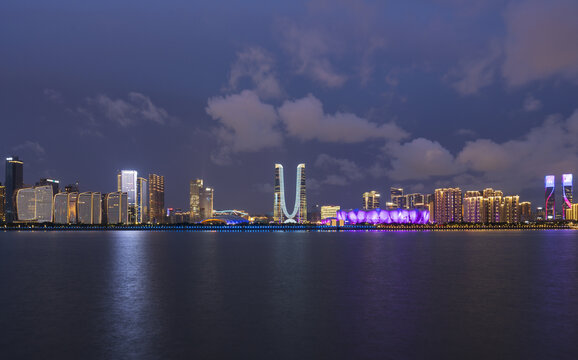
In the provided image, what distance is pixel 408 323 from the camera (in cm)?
2122

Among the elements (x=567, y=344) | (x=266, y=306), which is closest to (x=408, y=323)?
(x=567, y=344)

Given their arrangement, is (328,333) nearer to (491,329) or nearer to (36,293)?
(491,329)

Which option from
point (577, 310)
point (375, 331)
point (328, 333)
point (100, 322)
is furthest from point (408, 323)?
point (100, 322)

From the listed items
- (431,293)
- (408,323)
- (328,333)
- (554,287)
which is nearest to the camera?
(328,333)

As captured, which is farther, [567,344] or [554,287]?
[554,287]

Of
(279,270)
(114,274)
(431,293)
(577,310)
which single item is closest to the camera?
(577,310)

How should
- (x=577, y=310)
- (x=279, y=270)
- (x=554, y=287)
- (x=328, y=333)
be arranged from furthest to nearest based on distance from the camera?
(x=279, y=270), (x=554, y=287), (x=577, y=310), (x=328, y=333)

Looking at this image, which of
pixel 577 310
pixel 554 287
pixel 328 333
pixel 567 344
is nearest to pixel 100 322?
pixel 328 333

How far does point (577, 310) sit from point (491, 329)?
27.7ft

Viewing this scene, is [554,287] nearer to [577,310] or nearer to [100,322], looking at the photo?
[577,310]

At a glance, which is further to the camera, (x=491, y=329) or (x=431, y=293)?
(x=431, y=293)

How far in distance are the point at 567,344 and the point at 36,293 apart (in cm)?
3172

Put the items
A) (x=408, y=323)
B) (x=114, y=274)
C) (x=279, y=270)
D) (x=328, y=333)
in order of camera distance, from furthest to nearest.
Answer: (x=279, y=270)
(x=114, y=274)
(x=408, y=323)
(x=328, y=333)

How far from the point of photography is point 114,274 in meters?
40.5
